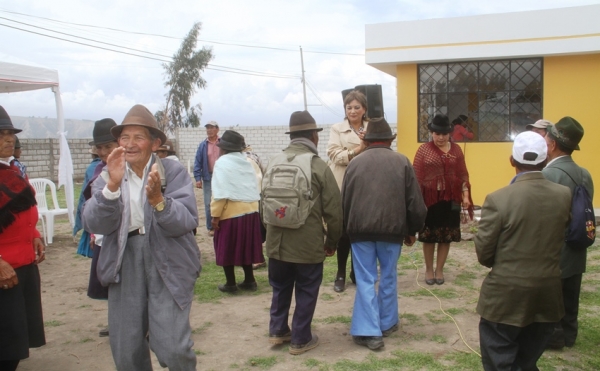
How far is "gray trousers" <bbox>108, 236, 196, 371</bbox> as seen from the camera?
3.06 meters

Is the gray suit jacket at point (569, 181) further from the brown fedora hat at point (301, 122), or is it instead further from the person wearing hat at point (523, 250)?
the brown fedora hat at point (301, 122)

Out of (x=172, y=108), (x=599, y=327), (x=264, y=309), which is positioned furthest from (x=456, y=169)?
(x=172, y=108)

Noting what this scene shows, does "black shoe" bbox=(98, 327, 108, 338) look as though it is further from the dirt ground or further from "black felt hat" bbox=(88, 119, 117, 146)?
"black felt hat" bbox=(88, 119, 117, 146)

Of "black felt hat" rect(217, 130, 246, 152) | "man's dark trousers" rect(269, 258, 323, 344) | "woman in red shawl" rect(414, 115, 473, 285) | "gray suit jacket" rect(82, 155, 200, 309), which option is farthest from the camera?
"black felt hat" rect(217, 130, 246, 152)

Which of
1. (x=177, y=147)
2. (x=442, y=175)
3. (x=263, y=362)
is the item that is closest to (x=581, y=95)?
(x=442, y=175)

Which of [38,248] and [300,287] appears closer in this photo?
[38,248]

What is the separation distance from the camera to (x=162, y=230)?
3.05 meters

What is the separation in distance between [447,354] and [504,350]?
1017mm

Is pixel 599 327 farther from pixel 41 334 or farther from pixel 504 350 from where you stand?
pixel 41 334

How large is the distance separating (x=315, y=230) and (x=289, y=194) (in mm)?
362

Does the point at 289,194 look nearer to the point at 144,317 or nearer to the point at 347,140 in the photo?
the point at 144,317

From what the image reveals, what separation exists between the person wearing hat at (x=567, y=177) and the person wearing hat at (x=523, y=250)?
0.70 m

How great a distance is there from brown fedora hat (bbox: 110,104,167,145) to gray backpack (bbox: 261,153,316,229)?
1206 mm

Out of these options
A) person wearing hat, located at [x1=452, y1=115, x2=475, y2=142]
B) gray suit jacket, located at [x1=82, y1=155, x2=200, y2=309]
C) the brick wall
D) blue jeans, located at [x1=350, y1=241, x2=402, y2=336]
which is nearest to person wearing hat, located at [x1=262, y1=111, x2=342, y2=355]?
blue jeans, located at [x1=350, y1=241, x2=402, y2=336]
